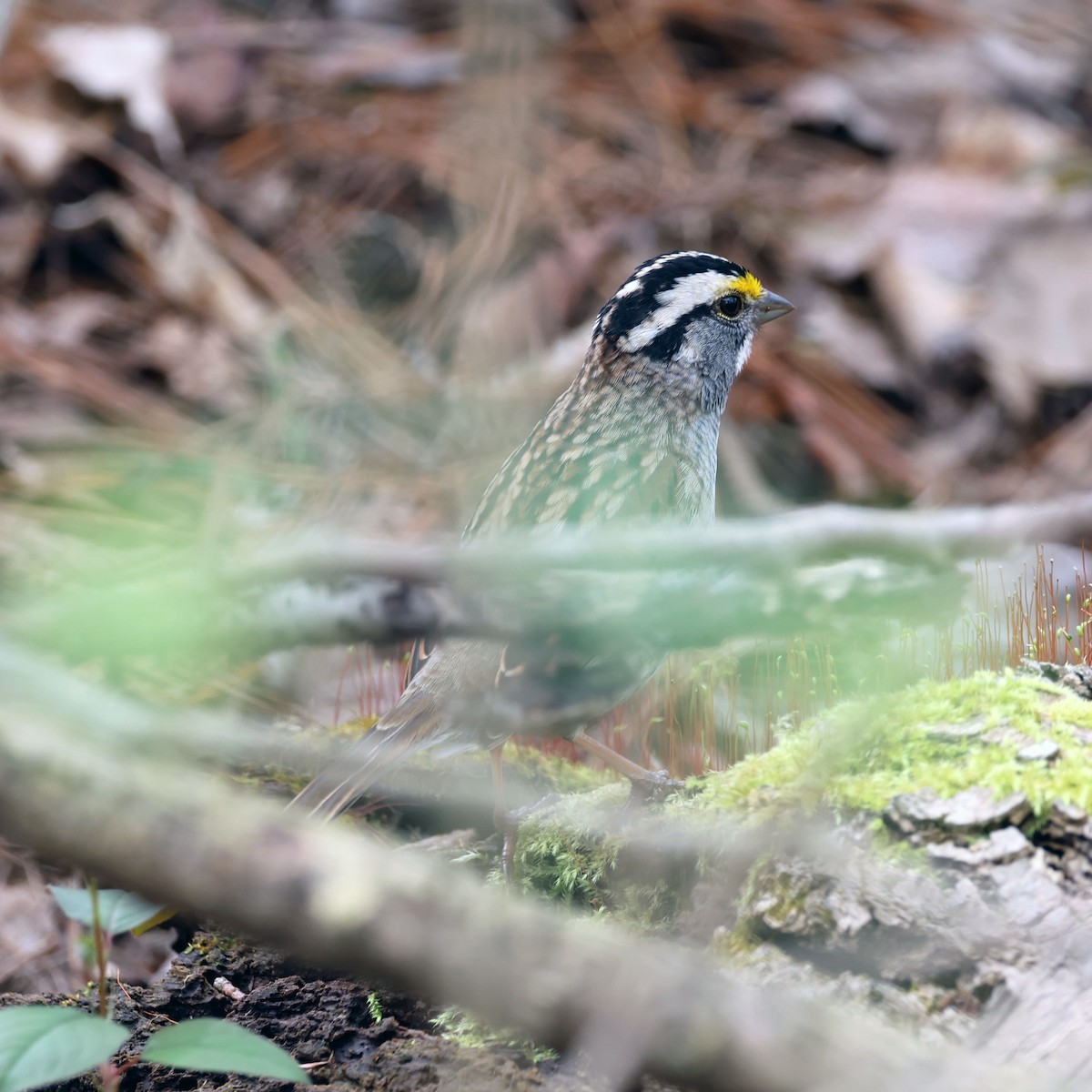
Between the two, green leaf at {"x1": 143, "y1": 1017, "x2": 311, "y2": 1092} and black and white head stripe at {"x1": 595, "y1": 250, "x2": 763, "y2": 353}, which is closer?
green leaf at {"x1": 143, "y1": 1017, "x2": 311, "y2": 1092}

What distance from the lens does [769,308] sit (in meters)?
4.83

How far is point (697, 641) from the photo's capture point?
1901 mm

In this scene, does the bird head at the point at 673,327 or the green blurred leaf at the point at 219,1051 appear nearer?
the green blurred leaf at the point at 219,1051

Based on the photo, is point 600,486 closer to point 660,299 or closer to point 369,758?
point 660,299

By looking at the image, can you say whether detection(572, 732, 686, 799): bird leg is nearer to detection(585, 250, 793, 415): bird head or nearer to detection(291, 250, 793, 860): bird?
detection(291, 250, 793, 860): bird

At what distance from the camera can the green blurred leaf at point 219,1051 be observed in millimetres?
1914

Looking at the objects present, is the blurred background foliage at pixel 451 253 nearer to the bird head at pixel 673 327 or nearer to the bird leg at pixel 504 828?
the bird head at pixel 673 327

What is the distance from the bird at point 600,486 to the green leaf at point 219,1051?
101 cm

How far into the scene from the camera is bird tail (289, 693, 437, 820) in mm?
3217

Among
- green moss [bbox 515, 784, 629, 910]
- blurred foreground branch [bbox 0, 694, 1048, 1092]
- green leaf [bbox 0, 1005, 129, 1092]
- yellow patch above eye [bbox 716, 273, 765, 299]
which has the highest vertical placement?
yellow patch above eye [bbox 716, 273, 765, 299]

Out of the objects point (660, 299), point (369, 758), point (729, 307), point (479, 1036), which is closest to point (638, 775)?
point (369, 758)

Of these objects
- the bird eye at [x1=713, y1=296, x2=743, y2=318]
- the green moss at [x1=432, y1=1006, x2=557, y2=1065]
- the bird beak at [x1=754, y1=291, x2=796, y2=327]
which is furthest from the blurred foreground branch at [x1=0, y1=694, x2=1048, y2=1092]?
the bird beak at [x1=754, y1=291, x2=796, y2=327]

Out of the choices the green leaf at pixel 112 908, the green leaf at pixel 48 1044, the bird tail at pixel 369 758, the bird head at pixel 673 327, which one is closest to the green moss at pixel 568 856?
the bird tail at pixel 369 758

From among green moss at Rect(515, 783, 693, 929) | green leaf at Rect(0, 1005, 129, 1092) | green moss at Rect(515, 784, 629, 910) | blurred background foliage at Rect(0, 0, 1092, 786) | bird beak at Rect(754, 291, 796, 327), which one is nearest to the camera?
green leaf at Rect(0, 1005, 129, 1092)
